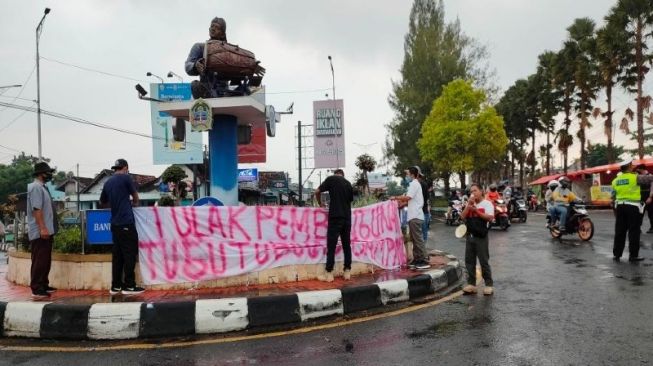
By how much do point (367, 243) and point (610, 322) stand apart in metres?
3.69

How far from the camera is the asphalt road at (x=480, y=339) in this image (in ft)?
14.0

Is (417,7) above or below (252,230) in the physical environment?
above


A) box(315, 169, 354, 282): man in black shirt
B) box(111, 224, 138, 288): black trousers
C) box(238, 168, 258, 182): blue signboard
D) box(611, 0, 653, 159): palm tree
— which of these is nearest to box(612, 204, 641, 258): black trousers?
box(315, 169, 354, 282): man in black shirt

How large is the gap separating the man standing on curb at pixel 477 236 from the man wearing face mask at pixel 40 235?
548 centimetres

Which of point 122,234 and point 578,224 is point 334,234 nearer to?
point 122,234

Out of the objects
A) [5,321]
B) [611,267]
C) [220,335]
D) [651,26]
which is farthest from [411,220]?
[651,26]

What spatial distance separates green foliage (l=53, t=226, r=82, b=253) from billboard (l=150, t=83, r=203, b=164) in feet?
86.7

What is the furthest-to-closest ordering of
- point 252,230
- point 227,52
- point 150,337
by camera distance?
point 227,52 < point 252,230 < point 150,337

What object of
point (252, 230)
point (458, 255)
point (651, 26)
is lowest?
point (458, 255)

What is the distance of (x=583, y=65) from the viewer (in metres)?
36.8

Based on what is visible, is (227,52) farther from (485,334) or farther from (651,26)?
(651,26)

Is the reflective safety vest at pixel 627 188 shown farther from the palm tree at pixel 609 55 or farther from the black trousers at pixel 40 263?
the palm tree at pixel 609 55

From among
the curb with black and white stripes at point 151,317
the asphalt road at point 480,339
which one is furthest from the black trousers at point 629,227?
the curb with black and white stripes at point 151,317

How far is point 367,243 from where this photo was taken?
8.11 meters
